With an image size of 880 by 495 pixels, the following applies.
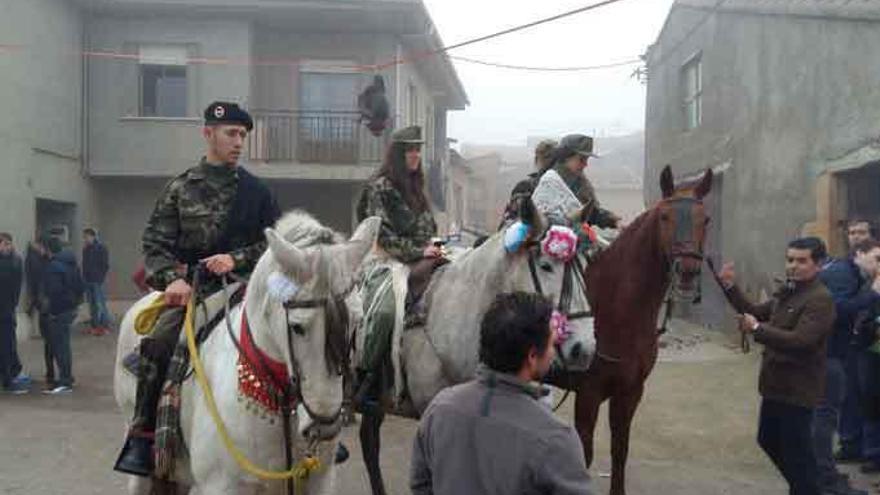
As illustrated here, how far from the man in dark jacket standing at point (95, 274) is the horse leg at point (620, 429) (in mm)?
12983

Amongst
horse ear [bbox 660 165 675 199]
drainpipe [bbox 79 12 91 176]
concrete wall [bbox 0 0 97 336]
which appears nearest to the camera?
horse ear [bbox 660 165 675 199]

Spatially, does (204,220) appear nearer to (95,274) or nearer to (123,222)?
(95,274)

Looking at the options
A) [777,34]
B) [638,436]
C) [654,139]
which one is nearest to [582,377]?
[638,436]

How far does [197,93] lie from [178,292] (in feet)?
50.5

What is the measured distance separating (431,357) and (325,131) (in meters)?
14.1

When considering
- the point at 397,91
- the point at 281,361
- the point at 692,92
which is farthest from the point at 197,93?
the point at 281,361

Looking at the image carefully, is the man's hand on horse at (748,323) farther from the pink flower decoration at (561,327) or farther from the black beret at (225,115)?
the black beret at (225,115)

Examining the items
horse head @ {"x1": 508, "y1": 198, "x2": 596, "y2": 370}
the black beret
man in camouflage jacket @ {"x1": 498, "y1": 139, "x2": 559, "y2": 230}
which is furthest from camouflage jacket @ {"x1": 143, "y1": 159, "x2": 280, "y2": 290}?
man in camouflage jacket @ {"x1": 498, "y1": 139, "x2": 559, "y2": 230}

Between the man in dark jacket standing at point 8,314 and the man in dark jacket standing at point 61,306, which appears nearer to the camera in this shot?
the man in dark jacket standing at point 8,314

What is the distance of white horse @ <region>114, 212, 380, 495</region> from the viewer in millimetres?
3357

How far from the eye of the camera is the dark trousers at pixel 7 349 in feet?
35.7

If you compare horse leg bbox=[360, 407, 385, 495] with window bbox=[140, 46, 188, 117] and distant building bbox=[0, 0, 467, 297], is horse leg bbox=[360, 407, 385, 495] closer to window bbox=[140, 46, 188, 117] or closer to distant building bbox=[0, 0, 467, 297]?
distant building bbox=[0, 0, 467, 297]

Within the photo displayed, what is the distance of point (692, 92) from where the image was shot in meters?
19.3

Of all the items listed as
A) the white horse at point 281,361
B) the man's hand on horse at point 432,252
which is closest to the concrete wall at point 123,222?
the man's hand on horse at point 432,252
